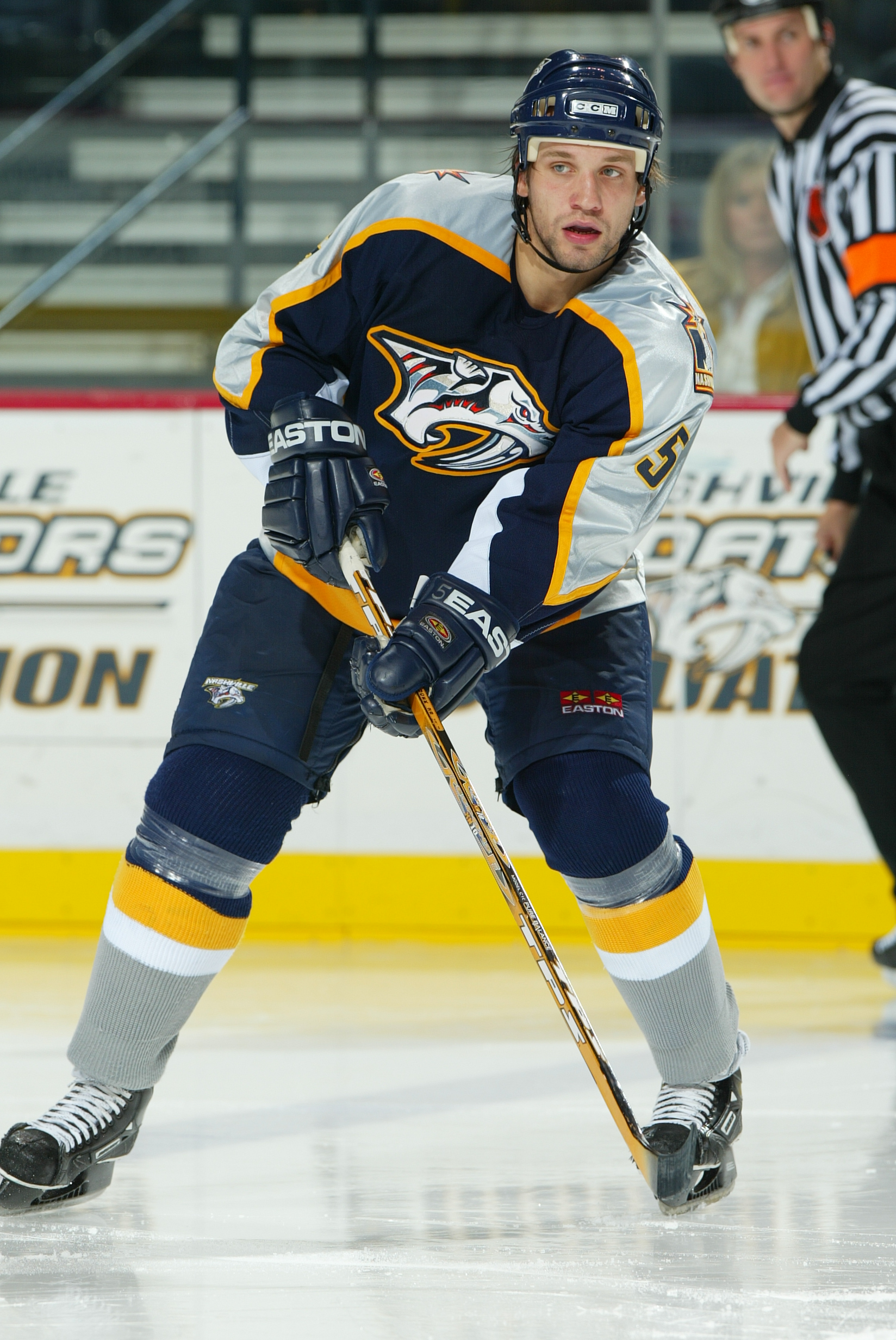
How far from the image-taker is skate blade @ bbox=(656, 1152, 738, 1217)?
1.80m

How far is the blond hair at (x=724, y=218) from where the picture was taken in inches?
152

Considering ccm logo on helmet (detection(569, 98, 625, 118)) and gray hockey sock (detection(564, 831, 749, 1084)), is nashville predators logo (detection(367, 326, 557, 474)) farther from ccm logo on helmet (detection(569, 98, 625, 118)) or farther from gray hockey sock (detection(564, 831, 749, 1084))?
gray hockey sock (detection(564, 831, 749, 1084))

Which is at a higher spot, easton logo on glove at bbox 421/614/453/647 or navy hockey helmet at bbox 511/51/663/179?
navy hockey helmet at bbox 511/51/663/179

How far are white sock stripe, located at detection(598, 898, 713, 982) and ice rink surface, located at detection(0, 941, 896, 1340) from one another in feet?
0.82

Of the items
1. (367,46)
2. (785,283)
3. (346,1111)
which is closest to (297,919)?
(346,1111)

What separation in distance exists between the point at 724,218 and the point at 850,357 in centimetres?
93

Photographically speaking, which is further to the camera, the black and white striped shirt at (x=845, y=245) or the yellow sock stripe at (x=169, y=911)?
the black and white striped shirt at (x=845, y=245)

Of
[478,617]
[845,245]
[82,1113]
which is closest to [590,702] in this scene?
[478,617]

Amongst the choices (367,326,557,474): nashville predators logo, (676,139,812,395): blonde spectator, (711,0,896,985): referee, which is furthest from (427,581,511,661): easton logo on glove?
(676,139,812,395): blonde spectator

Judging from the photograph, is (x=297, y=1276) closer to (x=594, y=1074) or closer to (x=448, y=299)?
(x=594, y=1074)

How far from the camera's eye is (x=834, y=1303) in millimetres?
1519

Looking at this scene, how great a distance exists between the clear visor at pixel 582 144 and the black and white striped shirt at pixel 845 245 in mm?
1340

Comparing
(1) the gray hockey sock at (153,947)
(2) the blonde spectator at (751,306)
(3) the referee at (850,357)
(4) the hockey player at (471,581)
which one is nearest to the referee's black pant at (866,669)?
(3) the referee at (850,357)

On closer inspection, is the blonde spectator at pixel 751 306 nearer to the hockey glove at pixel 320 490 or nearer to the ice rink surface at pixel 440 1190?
the ice rink surface at pixel 440 1190
